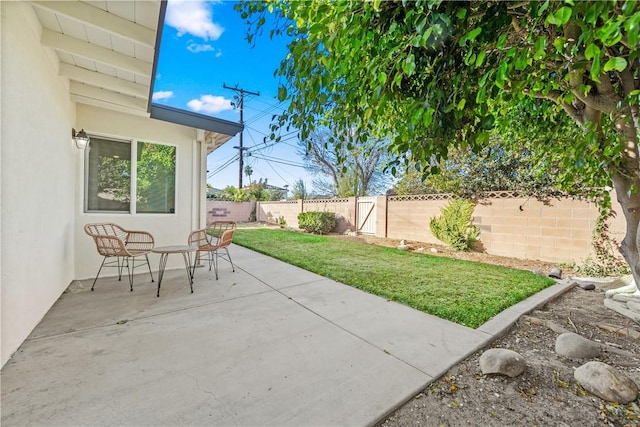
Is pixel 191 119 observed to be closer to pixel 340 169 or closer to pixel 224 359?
pixel 224 359

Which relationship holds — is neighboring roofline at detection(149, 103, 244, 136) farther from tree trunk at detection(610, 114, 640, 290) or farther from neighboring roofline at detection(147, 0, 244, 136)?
tree trunk at detection(610, 114, 640, 290)

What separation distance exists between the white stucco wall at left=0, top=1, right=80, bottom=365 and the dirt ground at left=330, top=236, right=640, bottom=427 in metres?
2.75

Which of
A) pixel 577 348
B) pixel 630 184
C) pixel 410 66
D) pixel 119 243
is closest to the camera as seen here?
pixel 410 66

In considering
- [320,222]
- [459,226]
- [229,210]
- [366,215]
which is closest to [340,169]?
[320,222]

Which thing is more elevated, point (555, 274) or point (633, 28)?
point (633, 28)

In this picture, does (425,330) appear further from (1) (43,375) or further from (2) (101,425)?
(1) (43,375)

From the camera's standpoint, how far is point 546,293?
137 inches

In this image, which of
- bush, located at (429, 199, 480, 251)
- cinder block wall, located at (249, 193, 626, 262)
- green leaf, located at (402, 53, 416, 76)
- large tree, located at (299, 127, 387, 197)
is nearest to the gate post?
cinder block wall, located at (249, 193, 626, 262)

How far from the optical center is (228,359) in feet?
6.62

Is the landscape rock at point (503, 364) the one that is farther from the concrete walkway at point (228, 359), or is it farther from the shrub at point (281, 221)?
the shrub at point (281, 221)

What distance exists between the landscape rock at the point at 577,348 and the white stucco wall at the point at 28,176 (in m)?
4.06

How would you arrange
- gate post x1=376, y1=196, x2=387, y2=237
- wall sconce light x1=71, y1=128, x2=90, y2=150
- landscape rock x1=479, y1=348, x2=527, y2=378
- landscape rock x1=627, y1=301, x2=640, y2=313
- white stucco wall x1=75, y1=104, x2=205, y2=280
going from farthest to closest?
gate post x1=376, y1=196, x2=387, y2=237
white stucco wall x1=75, y1=104, x2=205, y2=280
wall sconce light x1=71, y1=128, x2=90, y2=150
landscape rock x1=627, y1=301, x2=640, y2=313
landscape rock x1=479, y1=348, x2=527, y2=378

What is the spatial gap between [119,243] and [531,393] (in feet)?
13.7

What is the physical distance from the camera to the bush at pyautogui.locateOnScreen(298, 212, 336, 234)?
35.9 feet
